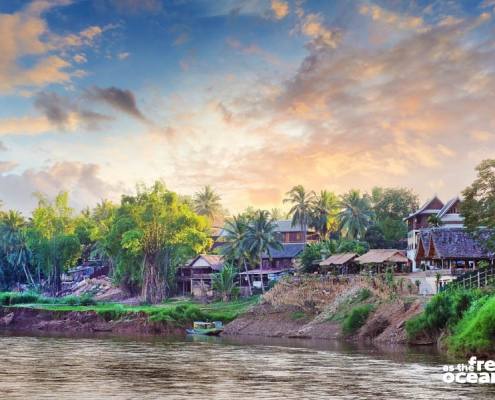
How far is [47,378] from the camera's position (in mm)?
37906

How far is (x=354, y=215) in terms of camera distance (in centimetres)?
13012

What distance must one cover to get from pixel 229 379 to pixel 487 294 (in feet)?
78.2

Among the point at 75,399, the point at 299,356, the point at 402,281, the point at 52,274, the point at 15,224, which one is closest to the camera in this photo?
the point at 75,399

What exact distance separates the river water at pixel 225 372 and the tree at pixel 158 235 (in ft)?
175

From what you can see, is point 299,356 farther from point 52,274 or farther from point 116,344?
point 52,274

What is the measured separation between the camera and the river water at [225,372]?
105 ft

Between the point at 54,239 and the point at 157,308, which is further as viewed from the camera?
the point at 54,239

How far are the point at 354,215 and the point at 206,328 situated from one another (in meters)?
55.1

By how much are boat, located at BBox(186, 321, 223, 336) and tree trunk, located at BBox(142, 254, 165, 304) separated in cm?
3286

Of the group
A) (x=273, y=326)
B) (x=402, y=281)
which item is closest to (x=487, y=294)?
(x=402, y=281)

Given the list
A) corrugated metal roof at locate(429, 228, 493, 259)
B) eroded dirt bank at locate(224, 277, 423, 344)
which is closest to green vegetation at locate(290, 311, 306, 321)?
eroded dirt bank at locate(224, 277, 423, 344)

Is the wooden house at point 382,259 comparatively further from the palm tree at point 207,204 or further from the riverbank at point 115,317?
the palm tree at point 207,204

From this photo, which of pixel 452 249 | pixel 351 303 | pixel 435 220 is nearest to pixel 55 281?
pixel 435 220

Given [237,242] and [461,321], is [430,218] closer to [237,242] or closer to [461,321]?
[237,242]
